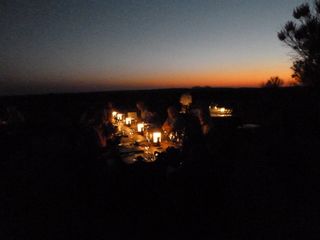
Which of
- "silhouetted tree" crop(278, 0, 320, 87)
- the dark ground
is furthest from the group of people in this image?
"silhouetted tree" crop(278, 0, 320, 87)

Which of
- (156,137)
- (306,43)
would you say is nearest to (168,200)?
(156,137)

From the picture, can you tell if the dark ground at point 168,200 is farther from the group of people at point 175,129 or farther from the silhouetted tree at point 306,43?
the silhouetted tree at point 306,43

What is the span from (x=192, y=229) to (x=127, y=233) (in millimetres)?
766

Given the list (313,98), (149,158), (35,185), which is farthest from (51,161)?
(313,98)

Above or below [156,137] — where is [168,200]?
below

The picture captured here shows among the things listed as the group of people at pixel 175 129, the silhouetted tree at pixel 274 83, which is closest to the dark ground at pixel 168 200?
the group of people at pixel 175 129

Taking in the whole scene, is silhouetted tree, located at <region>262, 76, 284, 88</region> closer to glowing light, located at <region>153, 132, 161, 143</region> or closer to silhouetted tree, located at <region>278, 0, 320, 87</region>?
silhouetted tree, located at <region>278, 0, 320, 87</region>

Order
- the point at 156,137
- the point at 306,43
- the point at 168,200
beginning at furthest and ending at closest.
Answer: the point at 306,43 → the point at 156,137 → the point at 168,200

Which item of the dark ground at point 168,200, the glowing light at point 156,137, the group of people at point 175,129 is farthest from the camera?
the glowing light at point 156,137

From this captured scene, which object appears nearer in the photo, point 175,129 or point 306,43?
point 175,129

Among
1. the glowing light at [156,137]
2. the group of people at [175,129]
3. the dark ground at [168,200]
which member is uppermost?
the group of people at [175,129]

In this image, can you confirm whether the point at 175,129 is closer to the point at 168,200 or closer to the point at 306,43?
the point at 168,200

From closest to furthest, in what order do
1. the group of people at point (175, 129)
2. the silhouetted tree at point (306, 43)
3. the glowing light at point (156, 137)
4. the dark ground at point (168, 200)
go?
the dark ground at point (168, 200)
the group of people at point (175, 129)
the glowing light at point (156, 137)
the silhouetted tree at point (306, 43)

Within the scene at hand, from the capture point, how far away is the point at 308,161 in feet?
23.5
